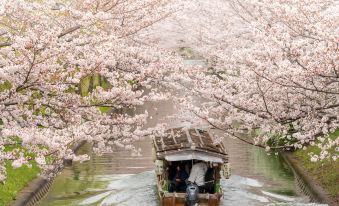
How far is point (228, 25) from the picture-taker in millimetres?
33656

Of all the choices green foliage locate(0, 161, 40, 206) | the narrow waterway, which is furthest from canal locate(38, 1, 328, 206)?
green foliage locate(0, 161, 40, 206)

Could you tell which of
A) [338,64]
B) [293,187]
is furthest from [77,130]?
[293,187]

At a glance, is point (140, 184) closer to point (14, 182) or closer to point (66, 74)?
point (14, 182)

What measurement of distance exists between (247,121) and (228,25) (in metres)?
17.9

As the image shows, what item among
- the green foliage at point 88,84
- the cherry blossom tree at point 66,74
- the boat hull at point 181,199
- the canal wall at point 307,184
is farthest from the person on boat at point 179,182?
the green foliage at point 88,84

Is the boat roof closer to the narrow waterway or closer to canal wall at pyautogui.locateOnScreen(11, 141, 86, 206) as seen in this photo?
the narrow waterway

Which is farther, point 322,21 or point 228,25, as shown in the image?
point 228,25

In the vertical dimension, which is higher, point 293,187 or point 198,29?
point 198,29

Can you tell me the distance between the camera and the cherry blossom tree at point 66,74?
10844 millimetres

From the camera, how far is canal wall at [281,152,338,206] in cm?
1769

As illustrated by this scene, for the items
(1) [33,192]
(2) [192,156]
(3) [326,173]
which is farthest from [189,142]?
(1) [33,192]

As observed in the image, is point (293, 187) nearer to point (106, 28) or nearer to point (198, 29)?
point (106, 28)

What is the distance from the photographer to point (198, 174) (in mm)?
18562

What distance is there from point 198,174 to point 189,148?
38.1 inches
